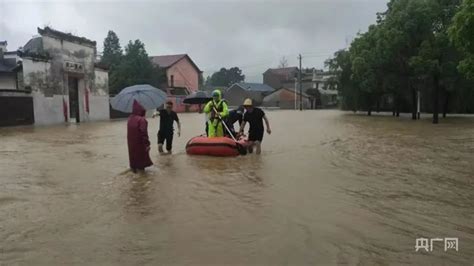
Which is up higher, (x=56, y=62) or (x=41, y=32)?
(x=41, y=32)

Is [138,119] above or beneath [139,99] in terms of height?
beneath

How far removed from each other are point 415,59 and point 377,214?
77.5 ft

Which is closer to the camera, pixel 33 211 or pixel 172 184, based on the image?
pixel 33 211

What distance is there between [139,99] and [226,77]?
100 metres

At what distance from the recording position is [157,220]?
6363 millimetres

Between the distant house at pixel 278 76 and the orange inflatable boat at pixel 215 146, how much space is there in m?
88.0

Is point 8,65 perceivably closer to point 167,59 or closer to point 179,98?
→ point 179,98

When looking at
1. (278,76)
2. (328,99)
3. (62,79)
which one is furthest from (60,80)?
(278,76)

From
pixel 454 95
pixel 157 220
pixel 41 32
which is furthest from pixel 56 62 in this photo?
pixel 454 95

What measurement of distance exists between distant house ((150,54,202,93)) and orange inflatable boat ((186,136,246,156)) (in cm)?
5217

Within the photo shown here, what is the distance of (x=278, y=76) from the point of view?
341ft

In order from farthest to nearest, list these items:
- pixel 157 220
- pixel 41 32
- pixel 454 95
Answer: pixel 454 95
pixel 41 32
pixel 157 220

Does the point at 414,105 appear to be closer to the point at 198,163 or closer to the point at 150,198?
the point at 198,163

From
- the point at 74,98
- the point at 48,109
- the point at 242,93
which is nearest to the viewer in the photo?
the point at 48,109
